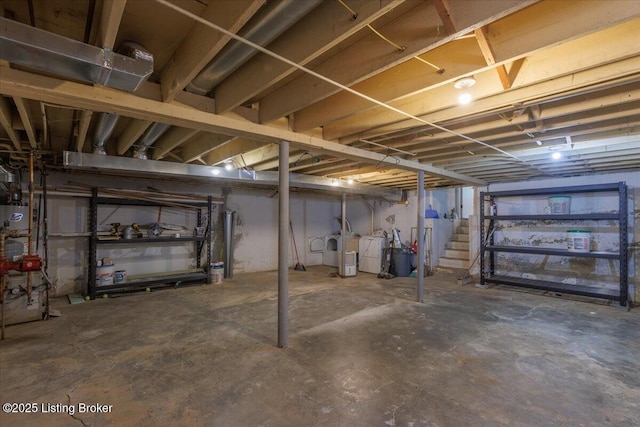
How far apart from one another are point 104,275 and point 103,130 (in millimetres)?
2831

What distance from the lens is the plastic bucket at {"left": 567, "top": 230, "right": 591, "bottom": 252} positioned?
4734 millimetres

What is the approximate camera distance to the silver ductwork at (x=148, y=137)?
308cm

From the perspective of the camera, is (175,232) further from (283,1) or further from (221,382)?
(283,1)

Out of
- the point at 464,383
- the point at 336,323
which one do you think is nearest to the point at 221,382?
the point at 336,323

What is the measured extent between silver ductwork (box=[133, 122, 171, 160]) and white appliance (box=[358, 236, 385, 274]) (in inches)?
197

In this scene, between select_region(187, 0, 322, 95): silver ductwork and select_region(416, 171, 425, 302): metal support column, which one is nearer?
select_region(187, 0, 322, 95): silver ductwork

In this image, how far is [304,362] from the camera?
2.61 metres

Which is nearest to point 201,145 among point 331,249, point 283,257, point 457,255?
point 283,257

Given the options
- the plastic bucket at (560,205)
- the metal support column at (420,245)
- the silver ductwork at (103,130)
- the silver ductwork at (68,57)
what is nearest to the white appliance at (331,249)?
the metal support column at (420,245)

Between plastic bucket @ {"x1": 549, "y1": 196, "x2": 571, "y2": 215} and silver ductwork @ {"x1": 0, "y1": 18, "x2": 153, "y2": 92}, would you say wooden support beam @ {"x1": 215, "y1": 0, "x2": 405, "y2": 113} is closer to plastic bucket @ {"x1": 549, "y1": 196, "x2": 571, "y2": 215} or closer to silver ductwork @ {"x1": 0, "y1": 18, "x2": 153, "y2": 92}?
silver ductwork @ {"x1": 0, "y1": 18, "x2": 153, "y2": 92}

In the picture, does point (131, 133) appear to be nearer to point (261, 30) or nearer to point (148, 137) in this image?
point (148, 137)

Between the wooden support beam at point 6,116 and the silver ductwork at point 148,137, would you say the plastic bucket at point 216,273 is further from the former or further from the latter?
the wooden support beam at point 6,116

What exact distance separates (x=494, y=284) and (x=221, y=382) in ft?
18.1

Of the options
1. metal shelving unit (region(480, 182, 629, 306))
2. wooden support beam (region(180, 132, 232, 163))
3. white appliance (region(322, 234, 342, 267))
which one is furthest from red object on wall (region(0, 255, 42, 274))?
metal shelving unit (region(480, 182, 629, 306))
